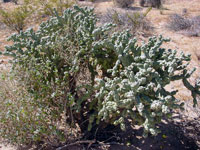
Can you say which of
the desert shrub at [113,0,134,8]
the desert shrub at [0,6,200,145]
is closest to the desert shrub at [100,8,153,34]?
the desert shrub at [113,0,134,8]

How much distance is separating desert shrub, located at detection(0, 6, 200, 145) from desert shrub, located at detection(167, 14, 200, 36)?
4995mm

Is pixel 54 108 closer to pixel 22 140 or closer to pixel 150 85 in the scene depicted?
pixel 22 140

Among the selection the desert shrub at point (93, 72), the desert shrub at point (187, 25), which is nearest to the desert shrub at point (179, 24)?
the desert shrub at point (187, 25)

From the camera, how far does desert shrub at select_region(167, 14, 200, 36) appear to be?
6908mm

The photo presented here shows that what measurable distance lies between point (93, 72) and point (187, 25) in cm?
596

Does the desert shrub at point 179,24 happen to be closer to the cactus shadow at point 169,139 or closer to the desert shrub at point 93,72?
the cactus shadow at point 169,139

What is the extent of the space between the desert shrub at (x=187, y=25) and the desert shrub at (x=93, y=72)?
500 cm

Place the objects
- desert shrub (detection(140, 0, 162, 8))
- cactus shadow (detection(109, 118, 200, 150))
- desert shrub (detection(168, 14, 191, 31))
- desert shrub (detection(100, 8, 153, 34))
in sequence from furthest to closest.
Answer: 1. desert shrub (detection(140, 0, 162, 8))
2. desert shrub (detection(168, 14, 191, 31))
3. desert shrub (detection(100, 8, 153, 34))
4. cactus shadow (detection(109, 118, 200, 150))

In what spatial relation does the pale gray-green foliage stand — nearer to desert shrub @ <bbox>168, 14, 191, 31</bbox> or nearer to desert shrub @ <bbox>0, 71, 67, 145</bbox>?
desert shrub @ <bbox>0, 71, 67, 145</bbox>

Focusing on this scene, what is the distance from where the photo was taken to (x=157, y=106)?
1.90 meters

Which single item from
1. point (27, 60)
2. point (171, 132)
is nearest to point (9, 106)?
point (27, 60)

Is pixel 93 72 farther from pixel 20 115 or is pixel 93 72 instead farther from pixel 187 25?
pixel 187 25

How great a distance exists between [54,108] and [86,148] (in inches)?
32.6

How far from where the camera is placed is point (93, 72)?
282cm
